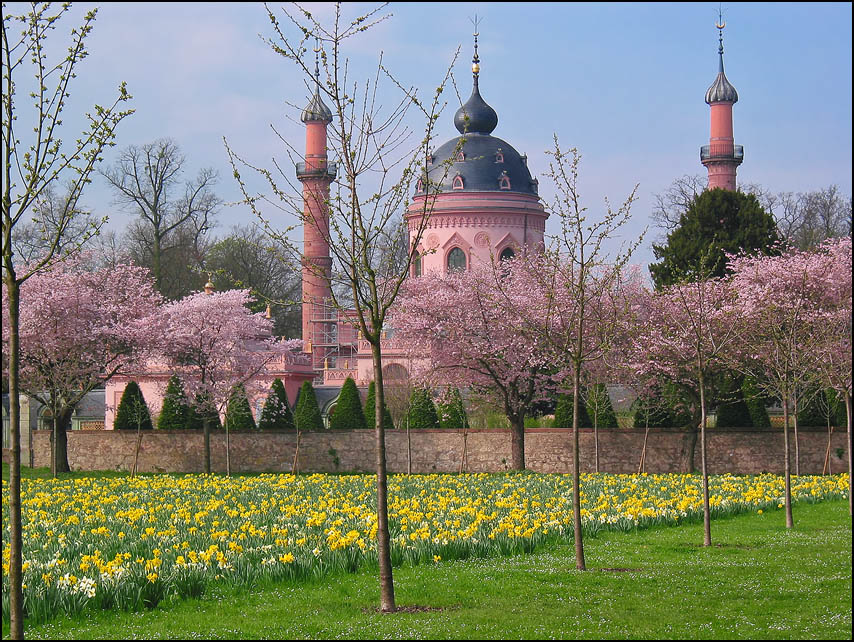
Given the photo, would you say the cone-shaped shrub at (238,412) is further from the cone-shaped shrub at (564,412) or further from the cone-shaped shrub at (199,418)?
the cone-shaped shrub at (564,412)

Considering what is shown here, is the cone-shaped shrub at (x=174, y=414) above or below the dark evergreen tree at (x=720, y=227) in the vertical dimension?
below

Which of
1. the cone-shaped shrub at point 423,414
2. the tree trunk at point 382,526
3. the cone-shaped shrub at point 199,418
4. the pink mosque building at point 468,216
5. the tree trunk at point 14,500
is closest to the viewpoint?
the tree trunk at point 14,500

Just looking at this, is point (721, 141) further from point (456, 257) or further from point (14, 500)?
point (14, 500)

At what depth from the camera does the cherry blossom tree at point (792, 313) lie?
16.3 metres

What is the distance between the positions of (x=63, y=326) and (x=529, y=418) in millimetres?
14505

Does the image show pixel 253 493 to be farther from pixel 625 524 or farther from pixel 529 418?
pixel 529 418

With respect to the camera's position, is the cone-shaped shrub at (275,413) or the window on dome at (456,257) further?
the window on dome at (456,257)

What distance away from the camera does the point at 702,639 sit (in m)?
7.57

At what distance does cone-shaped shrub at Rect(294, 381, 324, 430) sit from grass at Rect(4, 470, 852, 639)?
70.8 ft

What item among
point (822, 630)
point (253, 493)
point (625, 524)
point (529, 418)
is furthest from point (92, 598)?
point (529, 418)

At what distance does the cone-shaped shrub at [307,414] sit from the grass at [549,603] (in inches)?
850

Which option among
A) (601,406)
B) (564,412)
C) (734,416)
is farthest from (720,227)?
(601,406)

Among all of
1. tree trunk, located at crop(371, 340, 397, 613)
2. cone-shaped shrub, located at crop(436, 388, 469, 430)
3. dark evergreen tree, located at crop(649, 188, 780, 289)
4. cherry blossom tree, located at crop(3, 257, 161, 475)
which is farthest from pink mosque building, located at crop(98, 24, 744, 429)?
tree trunk, located at crop(371, 340, 397, 613)

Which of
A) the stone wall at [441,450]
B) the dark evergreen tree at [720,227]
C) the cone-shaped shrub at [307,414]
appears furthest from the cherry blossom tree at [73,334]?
the dark evergreen tree at [720,227]
